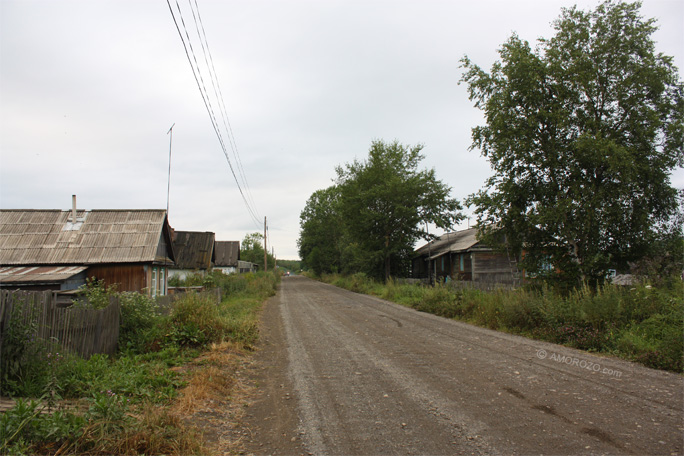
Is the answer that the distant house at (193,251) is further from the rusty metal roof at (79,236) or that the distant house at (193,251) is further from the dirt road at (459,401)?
the dirt road at (459,401)

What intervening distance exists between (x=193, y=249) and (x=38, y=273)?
22.2 meters

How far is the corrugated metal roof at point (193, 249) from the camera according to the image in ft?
119

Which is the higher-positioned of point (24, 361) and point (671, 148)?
point (671, 148)

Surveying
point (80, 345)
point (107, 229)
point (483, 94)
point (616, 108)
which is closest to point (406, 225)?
point (483, 94)

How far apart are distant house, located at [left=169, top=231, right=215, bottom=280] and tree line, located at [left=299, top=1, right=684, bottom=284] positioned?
27.5 meters

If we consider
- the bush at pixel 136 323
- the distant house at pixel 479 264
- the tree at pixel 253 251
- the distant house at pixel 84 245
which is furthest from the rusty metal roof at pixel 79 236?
the tree at pixel 253 251

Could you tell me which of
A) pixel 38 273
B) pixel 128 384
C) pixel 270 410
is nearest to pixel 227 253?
pixel 38 273

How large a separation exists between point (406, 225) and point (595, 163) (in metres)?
19.8

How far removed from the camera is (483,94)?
16781 millimetres

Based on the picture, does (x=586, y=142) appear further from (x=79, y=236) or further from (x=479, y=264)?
(x=79, y=236)

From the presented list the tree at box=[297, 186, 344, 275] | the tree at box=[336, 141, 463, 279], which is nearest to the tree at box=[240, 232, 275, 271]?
the tree at box=[297, 186, 344, 275]

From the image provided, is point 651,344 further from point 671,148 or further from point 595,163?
point 671,148

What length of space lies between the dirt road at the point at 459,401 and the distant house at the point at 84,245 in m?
11.5

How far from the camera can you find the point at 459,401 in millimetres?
5266
